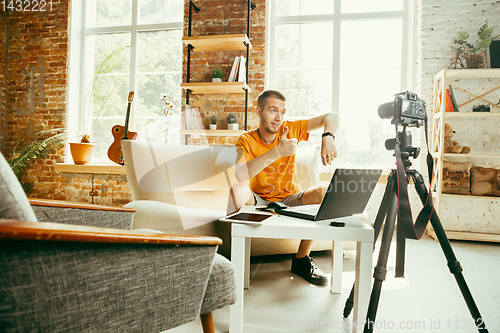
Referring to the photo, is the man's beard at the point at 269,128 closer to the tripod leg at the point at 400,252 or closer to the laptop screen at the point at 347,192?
the laptop screen at the point at 347,192

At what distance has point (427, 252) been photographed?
2.40 metres

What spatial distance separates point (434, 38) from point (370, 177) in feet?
9.61

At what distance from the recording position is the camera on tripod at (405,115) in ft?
3.67

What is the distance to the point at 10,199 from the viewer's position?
Result: 568 mm

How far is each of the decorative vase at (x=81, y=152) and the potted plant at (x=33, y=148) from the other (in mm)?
381

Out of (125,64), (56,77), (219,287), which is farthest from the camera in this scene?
(125,64)

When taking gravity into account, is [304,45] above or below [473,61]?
above

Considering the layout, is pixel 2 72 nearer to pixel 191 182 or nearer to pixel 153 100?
pixel 153 100

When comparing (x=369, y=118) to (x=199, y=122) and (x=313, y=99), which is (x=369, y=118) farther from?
(x=199, y=122)

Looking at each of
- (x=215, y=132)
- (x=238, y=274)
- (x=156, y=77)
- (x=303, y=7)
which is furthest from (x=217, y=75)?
(x=238, y=274)

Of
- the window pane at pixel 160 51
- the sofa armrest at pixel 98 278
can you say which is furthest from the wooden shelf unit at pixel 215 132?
the sofa armrest at pixel 98 278

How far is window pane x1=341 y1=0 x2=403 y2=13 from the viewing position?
11.4 ft

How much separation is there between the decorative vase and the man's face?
8.99 ft

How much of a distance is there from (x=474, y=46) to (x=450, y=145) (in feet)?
3.70
